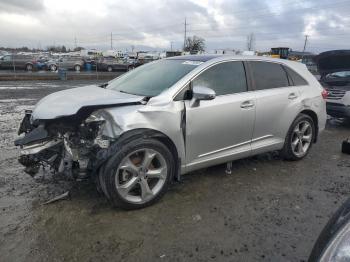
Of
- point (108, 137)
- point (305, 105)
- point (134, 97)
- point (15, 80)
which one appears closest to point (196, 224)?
point (108, 137)

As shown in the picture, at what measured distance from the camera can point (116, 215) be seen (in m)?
3.53

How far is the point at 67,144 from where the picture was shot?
3508 millimetres

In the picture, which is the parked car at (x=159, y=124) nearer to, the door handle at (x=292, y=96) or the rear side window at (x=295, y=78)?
the door handle at (x=292, y=96)

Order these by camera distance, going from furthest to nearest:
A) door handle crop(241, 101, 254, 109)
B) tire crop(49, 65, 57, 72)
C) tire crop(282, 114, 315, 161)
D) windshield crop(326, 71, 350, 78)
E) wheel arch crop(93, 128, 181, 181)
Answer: tire crop(49, 65, 57, 72), windshield crop(326, 71, 350, 78), tire crop(282, 114, 315, 161), door handle crop(241, 101, 254, 109), wheel arch crop(93, 128, 181, 181)

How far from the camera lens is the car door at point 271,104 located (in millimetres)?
4664

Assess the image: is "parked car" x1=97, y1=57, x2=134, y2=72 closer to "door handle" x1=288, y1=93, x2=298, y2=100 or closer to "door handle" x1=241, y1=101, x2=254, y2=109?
"door handle" x1=288, y1=93, x2=298, y2=100

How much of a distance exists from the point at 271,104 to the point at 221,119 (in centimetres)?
103

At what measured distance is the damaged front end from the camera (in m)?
3.46

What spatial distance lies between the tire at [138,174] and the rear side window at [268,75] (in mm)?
1861

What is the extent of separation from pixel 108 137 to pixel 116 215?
831 mm

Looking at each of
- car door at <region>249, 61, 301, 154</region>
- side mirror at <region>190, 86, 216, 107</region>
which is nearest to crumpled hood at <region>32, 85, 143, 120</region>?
side mirror at <region>190, 86, 216, 107</region>

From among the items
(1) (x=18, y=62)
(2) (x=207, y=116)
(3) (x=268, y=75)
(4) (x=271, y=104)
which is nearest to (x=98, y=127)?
(2) (x=207, y=116)

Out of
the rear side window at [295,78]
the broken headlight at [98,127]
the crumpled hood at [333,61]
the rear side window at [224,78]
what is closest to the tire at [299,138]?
the rear side window at [295,78]

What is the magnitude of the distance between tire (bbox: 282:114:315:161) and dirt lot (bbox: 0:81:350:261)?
1.17ft
